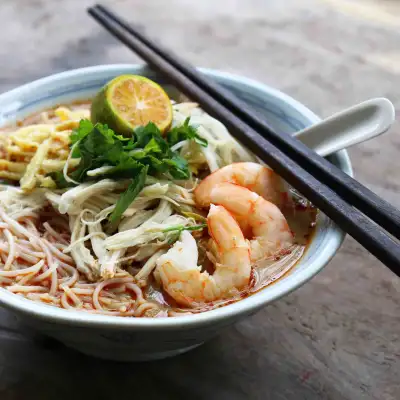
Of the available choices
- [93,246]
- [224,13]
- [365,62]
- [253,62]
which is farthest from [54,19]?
[93,246]

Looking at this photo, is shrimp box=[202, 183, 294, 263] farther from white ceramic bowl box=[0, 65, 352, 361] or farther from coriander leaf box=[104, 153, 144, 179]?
coriander leaf box=[104, 153, 144, 179]

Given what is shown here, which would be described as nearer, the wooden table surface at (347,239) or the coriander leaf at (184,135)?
the wooden table surface at (347,239)

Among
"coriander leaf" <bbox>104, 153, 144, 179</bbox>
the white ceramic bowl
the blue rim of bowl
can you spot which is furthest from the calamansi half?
the blue rim of bowl

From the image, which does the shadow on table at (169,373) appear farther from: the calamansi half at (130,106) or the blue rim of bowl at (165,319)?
the calamansi half at (130,106)

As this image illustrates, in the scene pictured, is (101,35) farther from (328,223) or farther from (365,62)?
Result: (328,223)

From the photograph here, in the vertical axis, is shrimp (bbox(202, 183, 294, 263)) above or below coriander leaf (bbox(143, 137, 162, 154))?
below

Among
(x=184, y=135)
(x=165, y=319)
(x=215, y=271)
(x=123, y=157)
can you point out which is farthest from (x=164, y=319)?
(x=184, y=135)

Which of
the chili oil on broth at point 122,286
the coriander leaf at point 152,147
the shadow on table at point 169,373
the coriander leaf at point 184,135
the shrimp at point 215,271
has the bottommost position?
the shadow on table at point 169,373

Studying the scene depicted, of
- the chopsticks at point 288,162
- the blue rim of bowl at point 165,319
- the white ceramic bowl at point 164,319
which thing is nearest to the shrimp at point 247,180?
the chopsticks at point 288,162
